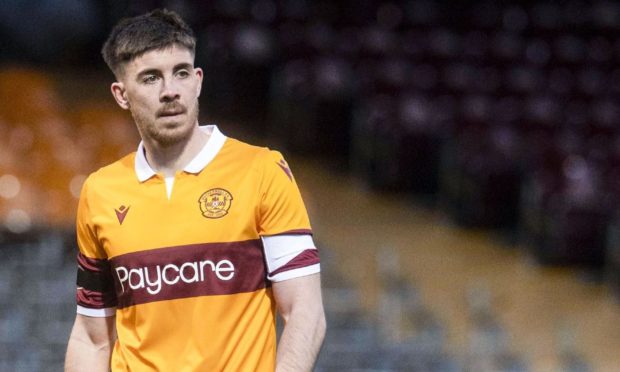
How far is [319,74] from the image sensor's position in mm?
9711

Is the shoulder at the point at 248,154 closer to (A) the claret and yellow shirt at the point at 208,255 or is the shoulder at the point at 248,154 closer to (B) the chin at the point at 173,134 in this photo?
(A) the claret and yellow shirt at the point at 208,255

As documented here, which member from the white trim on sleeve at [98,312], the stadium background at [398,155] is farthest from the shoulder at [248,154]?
the stadium background at [398,155]

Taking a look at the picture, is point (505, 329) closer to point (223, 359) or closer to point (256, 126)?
point (256, 126)

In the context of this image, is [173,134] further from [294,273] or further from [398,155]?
[398,155]

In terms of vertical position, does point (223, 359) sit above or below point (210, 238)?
below

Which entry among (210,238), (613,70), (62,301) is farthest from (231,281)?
(613,70)

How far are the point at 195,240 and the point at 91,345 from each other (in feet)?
1.44

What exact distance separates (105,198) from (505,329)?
4.67 m

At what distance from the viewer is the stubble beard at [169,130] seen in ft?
9.85

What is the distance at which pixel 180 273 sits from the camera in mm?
2990

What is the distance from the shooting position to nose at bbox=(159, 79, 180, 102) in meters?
2.94

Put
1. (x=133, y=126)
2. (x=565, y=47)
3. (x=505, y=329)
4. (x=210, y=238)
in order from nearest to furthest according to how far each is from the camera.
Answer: (x=210, y=238)
(x=505, y=329)
(x=133, y=126)
(x=565, y=47)

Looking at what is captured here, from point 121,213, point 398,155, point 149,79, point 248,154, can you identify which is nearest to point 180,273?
point 121,213

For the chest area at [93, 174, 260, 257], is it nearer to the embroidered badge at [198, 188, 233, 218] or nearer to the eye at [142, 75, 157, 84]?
the embroidered badge at [198, 188, 233, 218]
